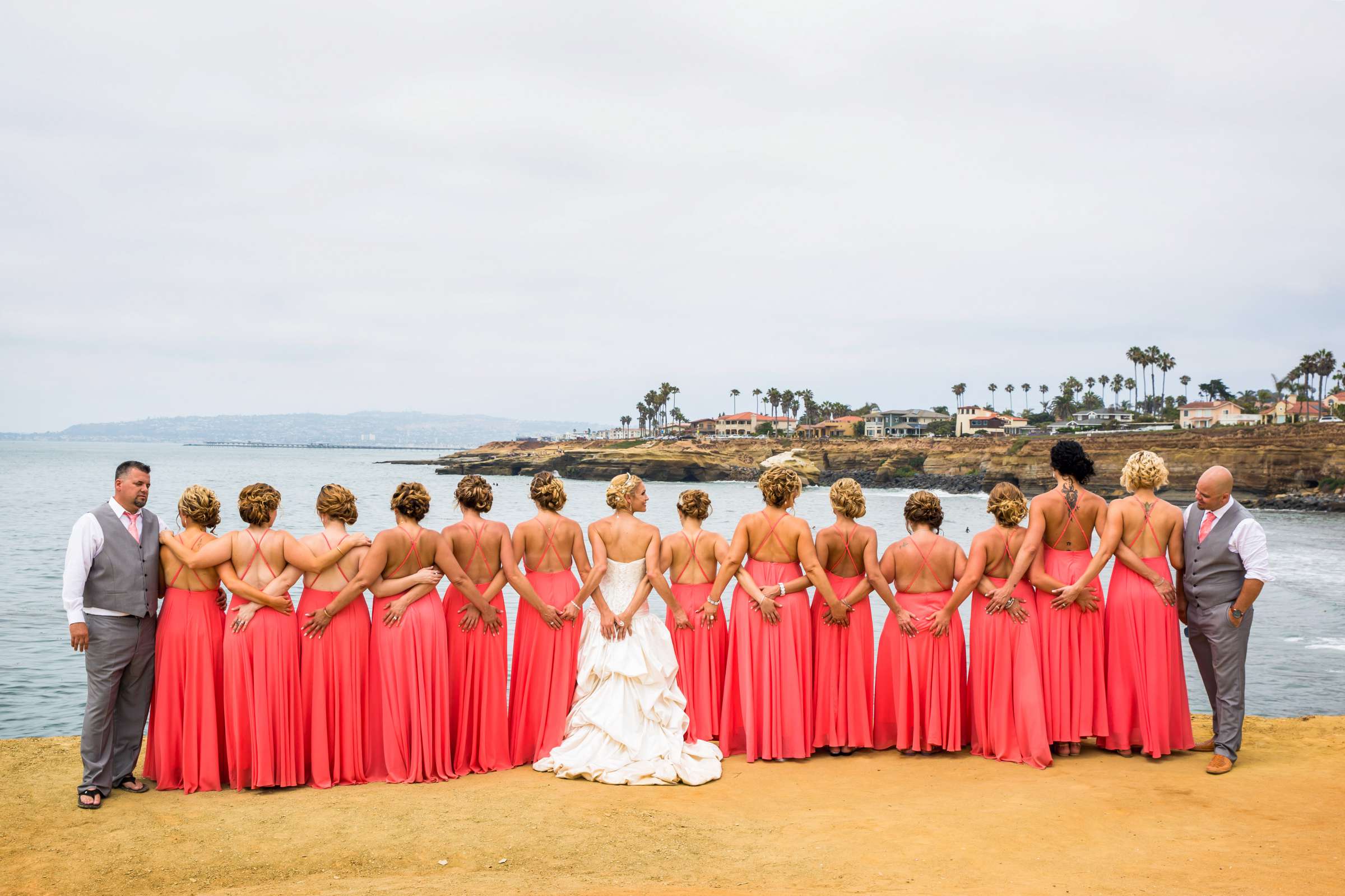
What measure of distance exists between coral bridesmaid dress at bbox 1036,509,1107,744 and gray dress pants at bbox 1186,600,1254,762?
692mm

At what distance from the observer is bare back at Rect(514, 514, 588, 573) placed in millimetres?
6969

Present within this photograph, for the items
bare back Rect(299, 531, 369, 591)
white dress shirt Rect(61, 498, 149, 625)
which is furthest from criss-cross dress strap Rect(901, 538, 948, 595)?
white dress shirt Rect(61, 498, 149, 625)

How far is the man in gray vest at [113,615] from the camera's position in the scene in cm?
599

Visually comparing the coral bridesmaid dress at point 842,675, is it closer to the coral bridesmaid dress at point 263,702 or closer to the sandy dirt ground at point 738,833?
the sandy dirt ground at point 738,833

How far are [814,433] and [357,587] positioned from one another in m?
141

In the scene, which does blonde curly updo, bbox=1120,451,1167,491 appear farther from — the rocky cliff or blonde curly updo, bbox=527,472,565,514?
the rocky cliff

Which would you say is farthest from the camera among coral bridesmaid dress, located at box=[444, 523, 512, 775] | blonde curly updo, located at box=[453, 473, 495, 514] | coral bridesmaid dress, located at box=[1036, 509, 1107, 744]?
coral bridesmaid dress, located at box=[1036, 509, 1107, 744]

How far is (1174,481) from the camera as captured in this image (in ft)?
214

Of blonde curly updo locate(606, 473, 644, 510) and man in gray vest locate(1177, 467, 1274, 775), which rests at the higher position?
blonde curly updo locate(606, 473, 644, 510)

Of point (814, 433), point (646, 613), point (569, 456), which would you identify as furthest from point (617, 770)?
point (814, 433)

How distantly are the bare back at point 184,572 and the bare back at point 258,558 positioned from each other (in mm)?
215

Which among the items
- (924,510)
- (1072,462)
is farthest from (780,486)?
(1072,462)

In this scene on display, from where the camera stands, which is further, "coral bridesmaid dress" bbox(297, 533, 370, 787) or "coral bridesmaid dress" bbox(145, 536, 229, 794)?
"coral bridesmaid dress" bbox(297, 533, 370, 787)

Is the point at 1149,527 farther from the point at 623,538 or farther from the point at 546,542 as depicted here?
the point at 546,542
